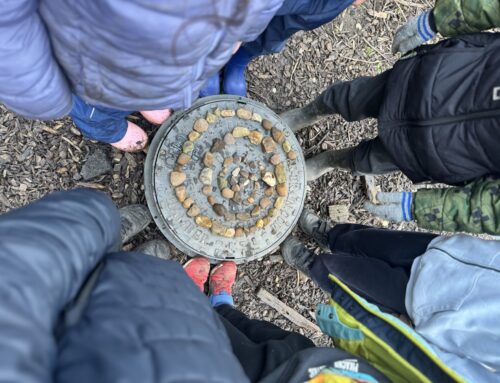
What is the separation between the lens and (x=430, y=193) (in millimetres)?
1520

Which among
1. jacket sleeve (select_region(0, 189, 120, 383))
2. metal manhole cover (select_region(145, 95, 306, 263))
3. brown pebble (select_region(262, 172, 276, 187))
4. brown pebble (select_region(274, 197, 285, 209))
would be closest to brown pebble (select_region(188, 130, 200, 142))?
metal manhole cover (select_region(145, 95, 306, 263))

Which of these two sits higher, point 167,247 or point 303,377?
point 303,377

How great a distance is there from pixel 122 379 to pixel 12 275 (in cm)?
21

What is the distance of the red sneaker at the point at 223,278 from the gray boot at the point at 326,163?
60cm

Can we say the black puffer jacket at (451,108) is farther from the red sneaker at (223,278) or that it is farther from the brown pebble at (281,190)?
the red sneaker at (223,278)

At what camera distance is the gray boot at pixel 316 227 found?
2045 millimetres

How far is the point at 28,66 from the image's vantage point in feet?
3.14

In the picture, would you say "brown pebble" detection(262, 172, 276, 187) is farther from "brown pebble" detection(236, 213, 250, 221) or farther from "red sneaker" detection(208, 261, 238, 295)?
"red sneaker" detection(208, 261, 238, 295)

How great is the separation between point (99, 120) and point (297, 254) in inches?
42.5

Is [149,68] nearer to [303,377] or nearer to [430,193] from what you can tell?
[303,377]

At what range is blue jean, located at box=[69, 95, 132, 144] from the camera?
4.72ft

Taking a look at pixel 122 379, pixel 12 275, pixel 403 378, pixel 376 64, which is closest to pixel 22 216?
pixel 12 275

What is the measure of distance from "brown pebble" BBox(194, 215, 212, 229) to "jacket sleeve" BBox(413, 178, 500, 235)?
81cm

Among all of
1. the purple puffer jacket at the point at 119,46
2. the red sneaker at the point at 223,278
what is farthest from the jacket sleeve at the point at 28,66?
the red sneaker at the point at 223,278
